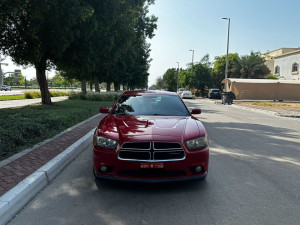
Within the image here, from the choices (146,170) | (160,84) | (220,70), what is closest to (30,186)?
(146,170)

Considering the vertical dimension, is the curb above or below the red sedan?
below

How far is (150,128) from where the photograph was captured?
13.4ft

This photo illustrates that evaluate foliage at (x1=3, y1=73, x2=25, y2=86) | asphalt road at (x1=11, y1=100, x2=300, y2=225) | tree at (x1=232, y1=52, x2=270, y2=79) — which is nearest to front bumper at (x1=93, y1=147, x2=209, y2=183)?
asphalt road at (x1=11, y1=100, x2=300, y2=225)

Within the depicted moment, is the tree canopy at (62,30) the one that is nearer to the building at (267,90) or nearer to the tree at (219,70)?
the building at (267,90)

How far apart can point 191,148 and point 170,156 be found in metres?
0.35

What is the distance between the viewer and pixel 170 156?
→ 3781 millimetres

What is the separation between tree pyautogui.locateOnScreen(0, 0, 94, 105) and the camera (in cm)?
977

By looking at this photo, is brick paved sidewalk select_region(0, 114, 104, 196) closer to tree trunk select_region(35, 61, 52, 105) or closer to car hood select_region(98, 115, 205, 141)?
car hood select_region(98, 115, 205, 141)

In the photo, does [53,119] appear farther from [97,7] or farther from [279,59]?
[279,59]

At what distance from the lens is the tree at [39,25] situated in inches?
385

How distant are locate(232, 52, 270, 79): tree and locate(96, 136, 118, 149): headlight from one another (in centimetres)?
5496

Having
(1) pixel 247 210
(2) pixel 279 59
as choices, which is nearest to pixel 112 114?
(1) pixel 247 210

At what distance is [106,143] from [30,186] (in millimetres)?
1201

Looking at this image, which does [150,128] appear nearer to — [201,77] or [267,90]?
[267,90]
